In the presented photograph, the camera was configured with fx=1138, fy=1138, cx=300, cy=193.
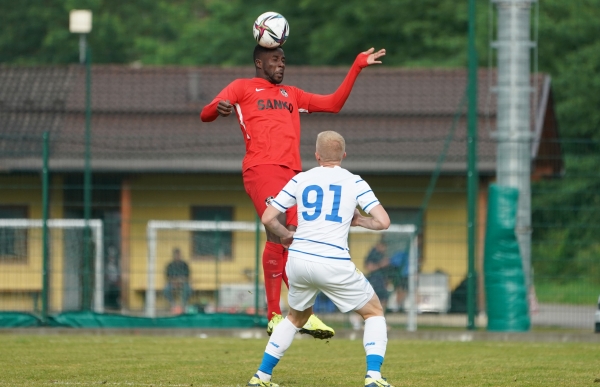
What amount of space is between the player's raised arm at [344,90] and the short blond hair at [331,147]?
53.2 inches

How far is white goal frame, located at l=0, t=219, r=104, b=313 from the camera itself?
1518cm

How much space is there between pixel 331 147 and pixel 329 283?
0.90m

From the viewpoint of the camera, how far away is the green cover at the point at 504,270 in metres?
13.4

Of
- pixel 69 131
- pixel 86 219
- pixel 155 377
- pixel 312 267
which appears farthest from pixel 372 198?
pixel 69 131

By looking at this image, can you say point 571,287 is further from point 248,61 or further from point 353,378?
point 248,61

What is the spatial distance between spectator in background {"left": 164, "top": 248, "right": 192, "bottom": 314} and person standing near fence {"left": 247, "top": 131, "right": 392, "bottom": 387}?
867cm

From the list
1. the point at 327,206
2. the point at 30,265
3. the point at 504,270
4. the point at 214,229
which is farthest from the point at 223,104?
the point at 214,229

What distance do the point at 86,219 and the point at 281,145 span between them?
21.6ft

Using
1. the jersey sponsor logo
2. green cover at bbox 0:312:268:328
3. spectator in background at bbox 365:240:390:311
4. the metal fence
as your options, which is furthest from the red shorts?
spectator in background at bbox 365:240:390:311

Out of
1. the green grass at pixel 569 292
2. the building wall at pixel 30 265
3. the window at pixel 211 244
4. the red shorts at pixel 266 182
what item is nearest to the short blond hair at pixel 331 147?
the red shorts at pixel 266 182

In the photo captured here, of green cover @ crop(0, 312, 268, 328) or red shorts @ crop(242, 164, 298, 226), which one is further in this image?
green cover @ crop(0, 312, 268, 328)

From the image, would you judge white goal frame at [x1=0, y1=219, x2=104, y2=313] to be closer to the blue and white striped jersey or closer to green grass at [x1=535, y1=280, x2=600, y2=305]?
green grass at [x1=535, y1=280, x2=600, y2=305]

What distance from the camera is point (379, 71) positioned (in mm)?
25703

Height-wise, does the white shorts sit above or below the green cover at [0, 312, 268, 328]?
above
